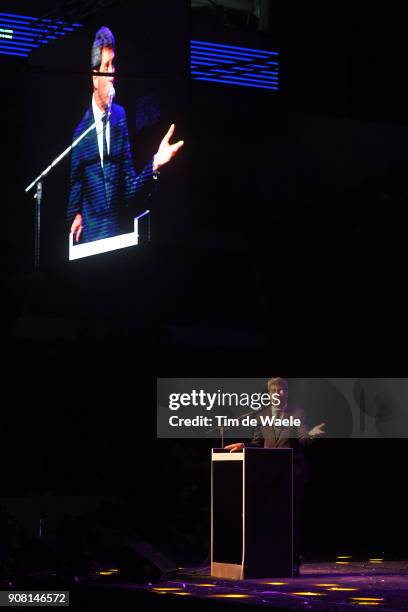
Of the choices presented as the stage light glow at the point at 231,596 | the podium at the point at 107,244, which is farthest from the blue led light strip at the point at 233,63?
the stage light glow at the point at 231,596

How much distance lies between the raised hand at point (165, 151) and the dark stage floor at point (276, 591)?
18.5 ft

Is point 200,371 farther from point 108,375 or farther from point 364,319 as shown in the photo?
point 364,319

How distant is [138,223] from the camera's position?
37.8ft

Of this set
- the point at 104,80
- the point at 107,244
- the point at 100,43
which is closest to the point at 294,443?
the point at 107,244

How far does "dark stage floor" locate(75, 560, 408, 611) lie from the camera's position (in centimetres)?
538

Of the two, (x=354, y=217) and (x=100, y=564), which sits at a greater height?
(x=354, y=217)

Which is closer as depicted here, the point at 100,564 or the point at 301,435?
the point at 301,435

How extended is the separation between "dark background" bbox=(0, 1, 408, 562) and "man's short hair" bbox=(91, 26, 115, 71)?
0.42 feet

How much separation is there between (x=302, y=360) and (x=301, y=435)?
5.37m

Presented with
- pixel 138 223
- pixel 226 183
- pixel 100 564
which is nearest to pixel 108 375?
pixel 138 223

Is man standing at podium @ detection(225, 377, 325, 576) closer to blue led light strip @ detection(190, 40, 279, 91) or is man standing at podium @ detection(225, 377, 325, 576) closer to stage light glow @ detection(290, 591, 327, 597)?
stage light glow @ detection(290, 591, 327, 597)

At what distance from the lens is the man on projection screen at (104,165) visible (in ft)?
38.4

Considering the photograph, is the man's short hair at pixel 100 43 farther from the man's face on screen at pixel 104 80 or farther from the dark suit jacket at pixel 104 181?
the dark suit jacket at pixel 104 181

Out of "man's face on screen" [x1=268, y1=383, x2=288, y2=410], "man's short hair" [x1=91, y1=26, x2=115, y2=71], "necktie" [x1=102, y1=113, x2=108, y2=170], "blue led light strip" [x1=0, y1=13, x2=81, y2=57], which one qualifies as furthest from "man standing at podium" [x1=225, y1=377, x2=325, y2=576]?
"blue led light strip" [x1=0, y1=13, x2=81, y2=57]
